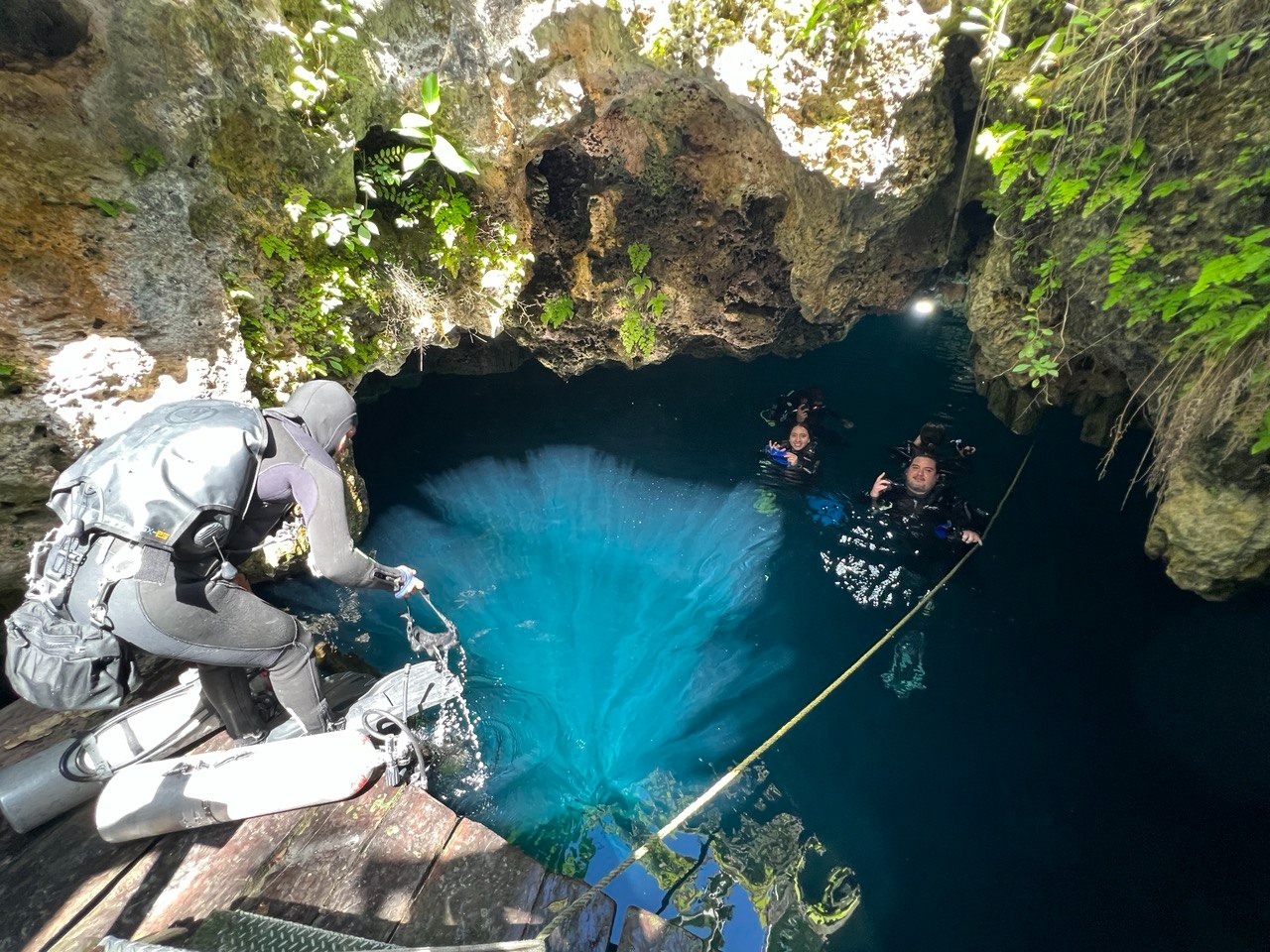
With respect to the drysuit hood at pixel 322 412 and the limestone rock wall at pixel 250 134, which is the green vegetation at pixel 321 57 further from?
the drysuit hood at pixel 322 412

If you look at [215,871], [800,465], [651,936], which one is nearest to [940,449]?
[800,465]

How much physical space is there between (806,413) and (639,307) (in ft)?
10.1

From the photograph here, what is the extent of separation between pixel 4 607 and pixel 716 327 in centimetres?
578

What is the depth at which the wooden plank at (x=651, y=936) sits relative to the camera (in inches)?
93.2

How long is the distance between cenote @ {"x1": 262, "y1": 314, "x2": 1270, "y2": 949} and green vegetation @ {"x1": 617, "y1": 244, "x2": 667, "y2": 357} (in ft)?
7.57

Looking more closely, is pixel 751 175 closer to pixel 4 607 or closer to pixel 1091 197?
pixel 1091 197

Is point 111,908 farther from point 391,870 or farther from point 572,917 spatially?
point 572,917

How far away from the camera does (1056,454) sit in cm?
666

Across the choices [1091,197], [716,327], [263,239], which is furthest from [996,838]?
[263,239]

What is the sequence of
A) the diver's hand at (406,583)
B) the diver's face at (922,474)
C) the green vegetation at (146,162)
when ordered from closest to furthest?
1. the green vegetation at (146,162)
2. the diver's hand at (406,583)
3. the diver's face at (922,474)

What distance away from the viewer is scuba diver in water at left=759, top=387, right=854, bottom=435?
23.3 feet

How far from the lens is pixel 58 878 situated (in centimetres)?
256

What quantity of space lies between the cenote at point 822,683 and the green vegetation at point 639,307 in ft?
7.57

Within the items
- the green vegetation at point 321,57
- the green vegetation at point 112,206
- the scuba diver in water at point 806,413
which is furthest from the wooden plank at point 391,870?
the scuba diver in water at point 806,413
